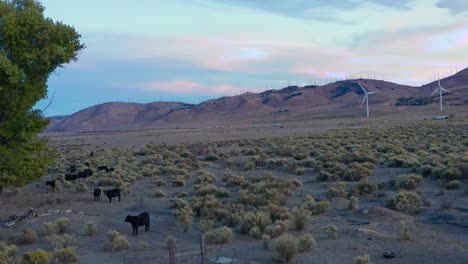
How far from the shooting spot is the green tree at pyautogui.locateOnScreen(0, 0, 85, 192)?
17.7m

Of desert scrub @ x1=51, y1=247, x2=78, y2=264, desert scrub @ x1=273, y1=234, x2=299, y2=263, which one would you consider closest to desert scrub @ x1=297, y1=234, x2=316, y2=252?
desert scrub @ x1=273, y1=234, x2=299, y2=263

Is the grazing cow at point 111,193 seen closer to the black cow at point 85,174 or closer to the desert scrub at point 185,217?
the desert scrub at point 185,217

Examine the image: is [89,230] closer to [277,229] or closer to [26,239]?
[26,239]

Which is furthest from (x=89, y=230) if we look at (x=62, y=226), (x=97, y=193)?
(x=97, y=193)

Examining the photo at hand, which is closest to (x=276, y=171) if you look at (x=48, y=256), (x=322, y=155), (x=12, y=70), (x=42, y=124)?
(x=322, y=155)

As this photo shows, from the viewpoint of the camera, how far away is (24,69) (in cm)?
1844

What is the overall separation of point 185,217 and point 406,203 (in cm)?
A: 758

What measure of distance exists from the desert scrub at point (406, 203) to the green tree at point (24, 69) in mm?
12570

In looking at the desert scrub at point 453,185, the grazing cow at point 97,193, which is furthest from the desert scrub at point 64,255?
the desert scrub at point 453,185

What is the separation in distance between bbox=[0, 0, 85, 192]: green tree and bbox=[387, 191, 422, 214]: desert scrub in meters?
12.6

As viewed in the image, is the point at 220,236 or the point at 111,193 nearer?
the point at 220,236

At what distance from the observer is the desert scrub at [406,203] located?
17.3 metres

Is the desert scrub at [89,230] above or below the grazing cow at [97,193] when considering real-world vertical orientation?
below

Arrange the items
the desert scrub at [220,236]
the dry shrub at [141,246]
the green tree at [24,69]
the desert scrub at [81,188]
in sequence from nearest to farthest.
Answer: the dry shrub at [141,246] < the desert scrub at [220,236] < the green tree at [24,69] < the desert scrub at [81,188]
